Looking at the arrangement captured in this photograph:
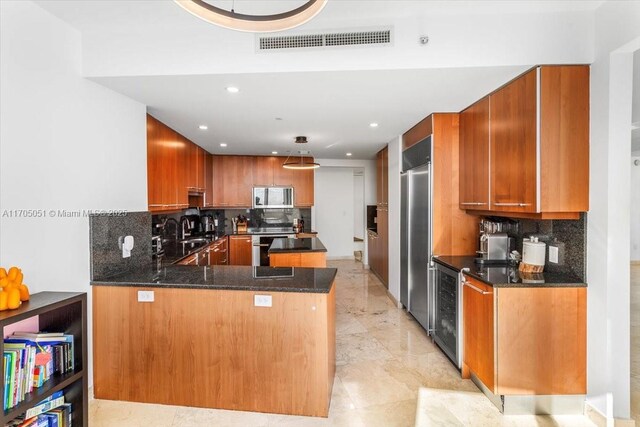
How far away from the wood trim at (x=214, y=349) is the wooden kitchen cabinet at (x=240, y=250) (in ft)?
11.0

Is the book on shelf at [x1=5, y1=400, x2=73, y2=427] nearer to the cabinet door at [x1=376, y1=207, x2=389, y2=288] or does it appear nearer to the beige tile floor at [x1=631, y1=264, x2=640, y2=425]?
the beige tile floor at [x1=631, y1=264, x2=640, y2=425]

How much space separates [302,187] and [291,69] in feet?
13.0

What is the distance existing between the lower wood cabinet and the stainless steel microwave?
433 cm

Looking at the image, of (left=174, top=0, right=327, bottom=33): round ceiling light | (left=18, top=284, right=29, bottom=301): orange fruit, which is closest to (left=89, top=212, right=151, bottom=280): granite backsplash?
(left=18, top=284, right=29, bottom=301): orange fruit

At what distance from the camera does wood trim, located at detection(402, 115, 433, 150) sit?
3330mm

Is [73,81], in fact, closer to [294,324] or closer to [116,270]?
[116,270]

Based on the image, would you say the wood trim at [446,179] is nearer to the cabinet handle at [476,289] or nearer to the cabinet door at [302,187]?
the cabinet handle at [476,289]

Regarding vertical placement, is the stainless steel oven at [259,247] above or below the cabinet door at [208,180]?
below

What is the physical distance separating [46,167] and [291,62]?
1.66 metres

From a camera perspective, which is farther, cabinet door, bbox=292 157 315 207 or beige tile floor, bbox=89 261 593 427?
cabinet door, bbox=292 157 315 207

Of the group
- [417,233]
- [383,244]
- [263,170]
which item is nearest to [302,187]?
[263,170]

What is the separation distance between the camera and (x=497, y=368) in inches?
85.5

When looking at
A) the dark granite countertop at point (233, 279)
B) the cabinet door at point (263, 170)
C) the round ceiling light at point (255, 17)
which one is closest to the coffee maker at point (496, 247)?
the dark granite countertop at point (233, 279)

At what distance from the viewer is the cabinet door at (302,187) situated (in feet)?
20.0
